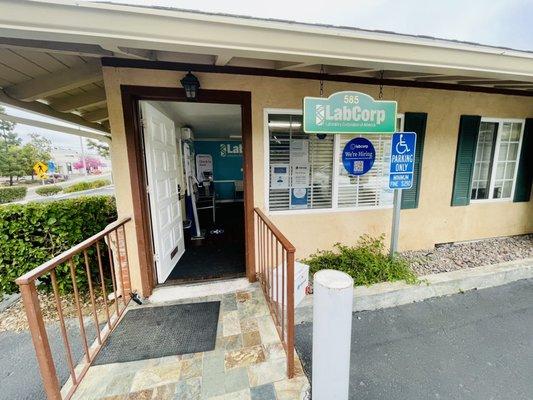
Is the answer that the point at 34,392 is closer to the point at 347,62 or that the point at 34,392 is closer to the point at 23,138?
the point at 347,62

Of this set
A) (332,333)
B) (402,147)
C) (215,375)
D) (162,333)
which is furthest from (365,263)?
(162,333)

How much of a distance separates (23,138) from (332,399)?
4919cm

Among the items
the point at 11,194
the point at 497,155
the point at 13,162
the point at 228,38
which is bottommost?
the point at 11,194

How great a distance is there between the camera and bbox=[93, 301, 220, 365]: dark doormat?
1.89m

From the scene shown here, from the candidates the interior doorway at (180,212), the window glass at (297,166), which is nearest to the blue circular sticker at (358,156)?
the window glass at (297,166)

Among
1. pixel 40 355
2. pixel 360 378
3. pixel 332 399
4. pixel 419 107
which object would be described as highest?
pixel 419 107

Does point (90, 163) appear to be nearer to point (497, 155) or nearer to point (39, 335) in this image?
point (39, 335)

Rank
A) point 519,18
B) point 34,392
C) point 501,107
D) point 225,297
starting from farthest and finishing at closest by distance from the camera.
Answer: point 519,18 → point 501,107 → point 225,297 → point 34,392

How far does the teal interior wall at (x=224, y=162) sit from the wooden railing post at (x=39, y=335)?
7.10 metres

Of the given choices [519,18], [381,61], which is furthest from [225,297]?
[519,18]

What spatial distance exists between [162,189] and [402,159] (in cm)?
284

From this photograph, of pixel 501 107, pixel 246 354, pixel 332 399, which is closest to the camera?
pixel 332 399

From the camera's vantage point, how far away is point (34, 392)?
1.73 metres

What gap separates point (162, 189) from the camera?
2.95m
